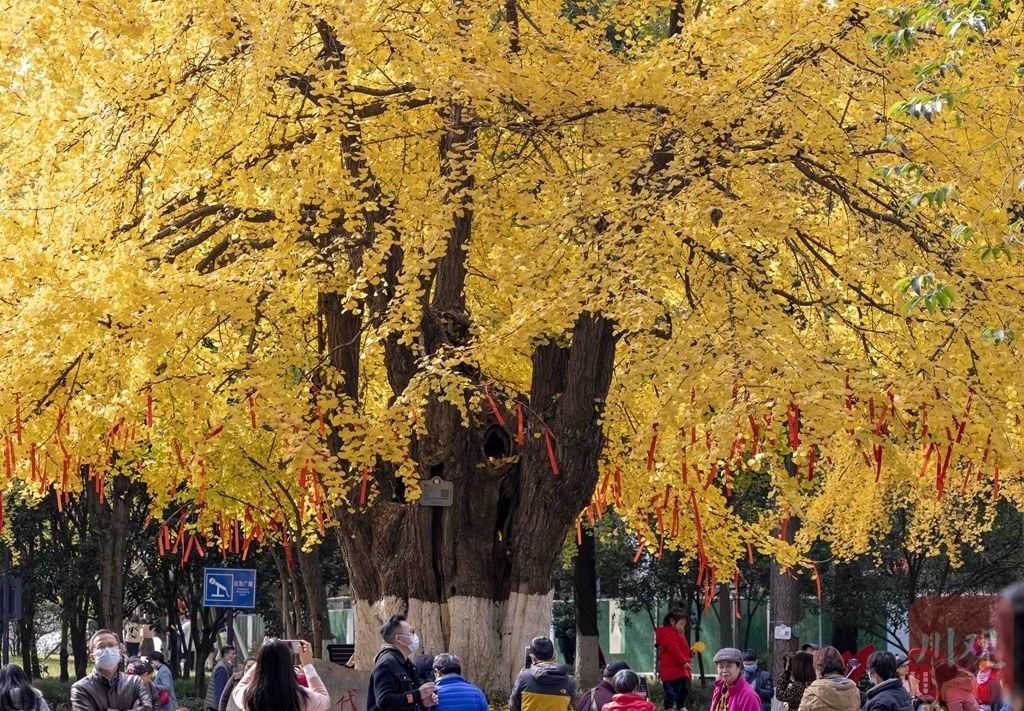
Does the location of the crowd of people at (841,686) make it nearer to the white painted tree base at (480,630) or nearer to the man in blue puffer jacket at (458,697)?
the man in blue puffer jacket at (458,697)

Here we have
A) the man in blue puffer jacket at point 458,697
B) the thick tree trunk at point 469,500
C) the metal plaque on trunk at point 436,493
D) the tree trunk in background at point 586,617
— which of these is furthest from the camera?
the tree trunk in background at point 586,617

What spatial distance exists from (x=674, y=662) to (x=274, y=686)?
9.51 metres

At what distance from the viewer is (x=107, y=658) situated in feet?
29.6

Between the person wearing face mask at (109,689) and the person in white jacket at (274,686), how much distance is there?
2.45 m

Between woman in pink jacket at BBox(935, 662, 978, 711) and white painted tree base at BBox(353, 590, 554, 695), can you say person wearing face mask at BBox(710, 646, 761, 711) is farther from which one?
white painted tree base at BBox(353, 590, 554, 695)

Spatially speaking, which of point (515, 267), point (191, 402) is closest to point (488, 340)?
point (515, 267)

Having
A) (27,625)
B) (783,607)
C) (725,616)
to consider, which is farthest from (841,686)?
(27,625)

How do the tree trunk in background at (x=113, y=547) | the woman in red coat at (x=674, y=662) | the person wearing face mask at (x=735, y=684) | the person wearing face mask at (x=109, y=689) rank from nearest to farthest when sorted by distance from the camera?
the person wearing face mask at (x=109, y=689), the person wearing face mask at (x=735, y=684), the woman in red coat at (x=674, y=662), the tree trunk in background at (x=113, y=547)

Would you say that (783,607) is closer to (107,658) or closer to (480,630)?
(480,630)

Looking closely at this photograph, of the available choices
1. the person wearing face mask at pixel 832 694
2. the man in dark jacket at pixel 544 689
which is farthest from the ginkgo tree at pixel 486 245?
the person wearing face mask at pixel 832 694

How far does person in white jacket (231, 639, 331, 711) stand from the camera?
6.65 metres

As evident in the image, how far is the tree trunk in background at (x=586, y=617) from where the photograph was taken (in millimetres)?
30125

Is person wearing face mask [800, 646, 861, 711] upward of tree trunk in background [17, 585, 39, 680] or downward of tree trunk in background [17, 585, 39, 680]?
upward

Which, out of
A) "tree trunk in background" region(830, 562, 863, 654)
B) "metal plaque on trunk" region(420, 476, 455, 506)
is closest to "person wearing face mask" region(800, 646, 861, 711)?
"metal plaque on trunk" region(420, 476, 455, 506)
